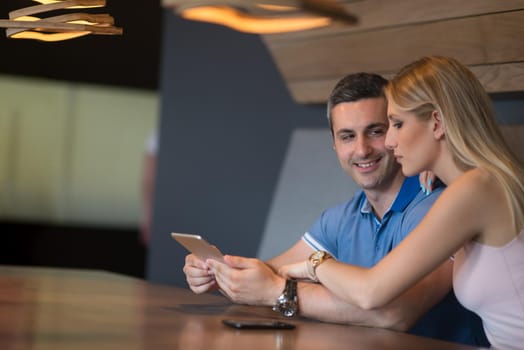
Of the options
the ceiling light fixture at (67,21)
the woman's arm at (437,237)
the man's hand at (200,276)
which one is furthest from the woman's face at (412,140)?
the ceiling light fixture at (67,21)

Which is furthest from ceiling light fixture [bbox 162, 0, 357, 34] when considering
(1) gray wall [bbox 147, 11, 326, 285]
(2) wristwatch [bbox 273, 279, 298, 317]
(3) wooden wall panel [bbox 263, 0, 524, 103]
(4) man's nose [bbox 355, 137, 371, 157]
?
(1) gray wall [bbox 147, 11, 326, 285]

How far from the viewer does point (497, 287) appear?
2.00 m

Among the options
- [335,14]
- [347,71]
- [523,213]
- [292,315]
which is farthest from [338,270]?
[347,71]

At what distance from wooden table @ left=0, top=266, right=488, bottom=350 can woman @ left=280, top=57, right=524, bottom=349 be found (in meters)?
0.14

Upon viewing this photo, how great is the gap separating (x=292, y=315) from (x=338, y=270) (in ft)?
0.68

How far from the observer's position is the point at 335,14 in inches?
70.3

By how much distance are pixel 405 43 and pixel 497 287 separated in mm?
1307

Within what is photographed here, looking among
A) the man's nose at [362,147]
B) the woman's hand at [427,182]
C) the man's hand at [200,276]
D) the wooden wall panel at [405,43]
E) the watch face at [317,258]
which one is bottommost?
the man's hand at [200,276]

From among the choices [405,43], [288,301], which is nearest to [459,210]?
[288,301]

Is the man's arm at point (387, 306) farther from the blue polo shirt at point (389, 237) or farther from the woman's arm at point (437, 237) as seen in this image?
the blue polo shirt at point (389, 237)

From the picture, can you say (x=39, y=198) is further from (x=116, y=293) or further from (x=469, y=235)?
(x=469, y=235)

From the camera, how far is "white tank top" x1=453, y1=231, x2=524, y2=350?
1982 mm

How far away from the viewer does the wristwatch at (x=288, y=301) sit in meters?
2.23

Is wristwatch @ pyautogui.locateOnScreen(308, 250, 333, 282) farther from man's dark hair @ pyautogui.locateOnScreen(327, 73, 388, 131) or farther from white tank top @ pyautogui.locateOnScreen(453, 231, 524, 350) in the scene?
man's dark hair @ pyautogui.locateOnScreen(327, 73, 388, 131)
